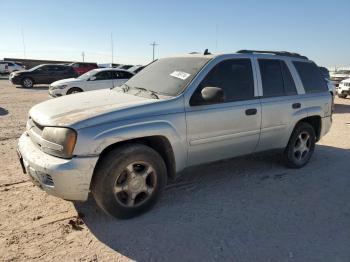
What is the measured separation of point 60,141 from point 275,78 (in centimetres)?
327

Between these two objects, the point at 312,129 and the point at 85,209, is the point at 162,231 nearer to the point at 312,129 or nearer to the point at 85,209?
the point at 85,209

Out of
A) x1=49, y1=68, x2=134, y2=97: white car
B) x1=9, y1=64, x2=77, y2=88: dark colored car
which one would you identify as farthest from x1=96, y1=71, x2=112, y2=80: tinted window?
x1=9, y1=64, x2=77, y2=88: dark colored car

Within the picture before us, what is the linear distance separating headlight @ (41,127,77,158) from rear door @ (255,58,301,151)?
2671 millimetres

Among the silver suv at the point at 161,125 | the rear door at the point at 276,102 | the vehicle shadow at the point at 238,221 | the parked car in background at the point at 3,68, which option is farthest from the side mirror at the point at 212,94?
the parked car in background at the point at 3,68

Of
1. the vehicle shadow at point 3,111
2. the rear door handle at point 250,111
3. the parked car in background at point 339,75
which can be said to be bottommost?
the parked car in background at point 339,75

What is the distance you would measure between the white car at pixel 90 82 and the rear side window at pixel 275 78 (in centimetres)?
987

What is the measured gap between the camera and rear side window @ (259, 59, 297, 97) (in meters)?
A: 4.97

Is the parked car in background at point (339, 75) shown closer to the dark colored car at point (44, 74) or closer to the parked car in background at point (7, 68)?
the dark colored car at point (44, 74)

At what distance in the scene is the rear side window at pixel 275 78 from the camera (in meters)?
4.97

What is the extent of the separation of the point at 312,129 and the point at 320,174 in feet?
2.52

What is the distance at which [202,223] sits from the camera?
3.78 m

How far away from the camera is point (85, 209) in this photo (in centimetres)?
402

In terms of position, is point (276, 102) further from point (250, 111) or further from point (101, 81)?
point (101, 81)

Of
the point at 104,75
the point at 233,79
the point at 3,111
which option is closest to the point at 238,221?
the point at 233,79
